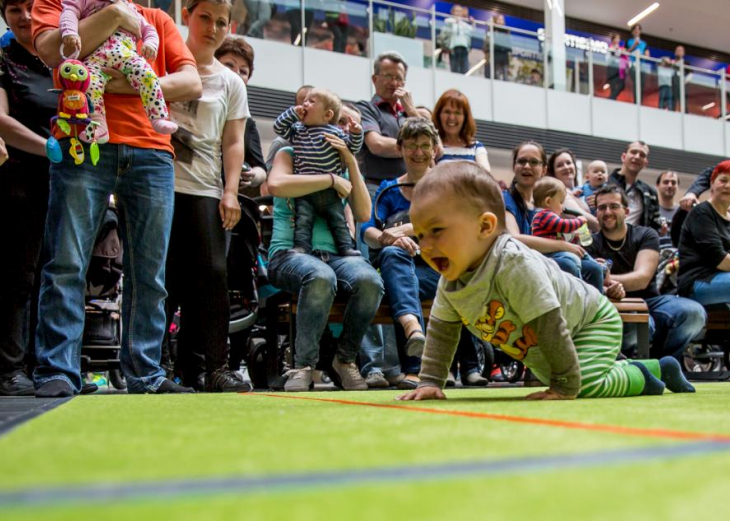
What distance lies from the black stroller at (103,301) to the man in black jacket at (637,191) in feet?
12.2

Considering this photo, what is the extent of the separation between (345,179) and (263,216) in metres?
1.00

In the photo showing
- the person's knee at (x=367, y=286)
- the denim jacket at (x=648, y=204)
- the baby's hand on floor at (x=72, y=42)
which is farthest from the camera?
the denim jacket at (x=648, y=204)

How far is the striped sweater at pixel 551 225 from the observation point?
3.95m

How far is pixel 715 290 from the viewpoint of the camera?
16.0 feet

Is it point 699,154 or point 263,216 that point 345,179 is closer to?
point 263,216

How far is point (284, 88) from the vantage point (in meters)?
10.3

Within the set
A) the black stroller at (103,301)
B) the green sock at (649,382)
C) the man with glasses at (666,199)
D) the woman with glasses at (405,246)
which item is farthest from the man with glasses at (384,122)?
the man with glasses at (666,199)

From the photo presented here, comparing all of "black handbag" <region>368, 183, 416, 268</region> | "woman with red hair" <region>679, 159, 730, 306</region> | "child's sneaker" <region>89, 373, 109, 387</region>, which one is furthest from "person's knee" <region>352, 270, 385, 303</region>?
"child's sneaker" <region>89, 373, 109, 387</region>

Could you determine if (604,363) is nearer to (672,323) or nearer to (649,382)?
(649,382)

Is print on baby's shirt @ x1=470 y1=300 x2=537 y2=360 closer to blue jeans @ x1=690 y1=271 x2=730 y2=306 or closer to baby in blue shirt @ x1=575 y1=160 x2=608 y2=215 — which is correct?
blue jeans @ x1=690 y1=271 x2=730 y2=306

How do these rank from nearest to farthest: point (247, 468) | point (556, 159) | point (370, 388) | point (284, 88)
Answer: point (247, 468) → point (370, 388) → point (556, 159) → point (284, 88)

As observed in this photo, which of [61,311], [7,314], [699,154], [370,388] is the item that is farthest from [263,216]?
[699,154]

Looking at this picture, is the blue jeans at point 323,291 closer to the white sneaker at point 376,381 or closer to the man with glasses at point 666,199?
the white sneaker at point 376,381

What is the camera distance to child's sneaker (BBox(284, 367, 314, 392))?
3.17 meters
